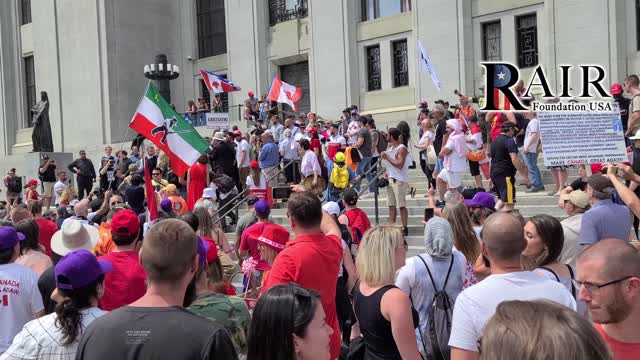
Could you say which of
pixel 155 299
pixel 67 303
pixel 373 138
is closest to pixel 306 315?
pixel 155 299

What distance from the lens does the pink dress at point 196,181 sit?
46.0 ft

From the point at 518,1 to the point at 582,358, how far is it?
2348 cm

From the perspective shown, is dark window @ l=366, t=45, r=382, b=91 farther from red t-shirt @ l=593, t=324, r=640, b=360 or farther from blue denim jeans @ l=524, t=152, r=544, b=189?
red t-shirt @ l=593, t=324, r=640, b=360

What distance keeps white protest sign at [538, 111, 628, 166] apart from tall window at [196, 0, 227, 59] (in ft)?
92.0

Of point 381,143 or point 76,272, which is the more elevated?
point 381,143

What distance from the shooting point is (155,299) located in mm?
2969

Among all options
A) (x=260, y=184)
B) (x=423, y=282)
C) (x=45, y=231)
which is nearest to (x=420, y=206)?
(x=260, y=184)

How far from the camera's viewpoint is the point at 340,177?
47.0 feet

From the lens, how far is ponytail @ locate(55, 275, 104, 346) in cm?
362

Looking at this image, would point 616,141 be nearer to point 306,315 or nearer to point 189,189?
point 306,315

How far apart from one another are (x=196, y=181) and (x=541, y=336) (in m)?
12.7

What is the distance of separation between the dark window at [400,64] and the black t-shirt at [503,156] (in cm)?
1464

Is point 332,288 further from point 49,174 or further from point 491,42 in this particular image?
point 49,174

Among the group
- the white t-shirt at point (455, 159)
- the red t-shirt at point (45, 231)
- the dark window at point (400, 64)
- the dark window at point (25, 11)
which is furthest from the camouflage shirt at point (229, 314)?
the dark window at point (25, 11)
